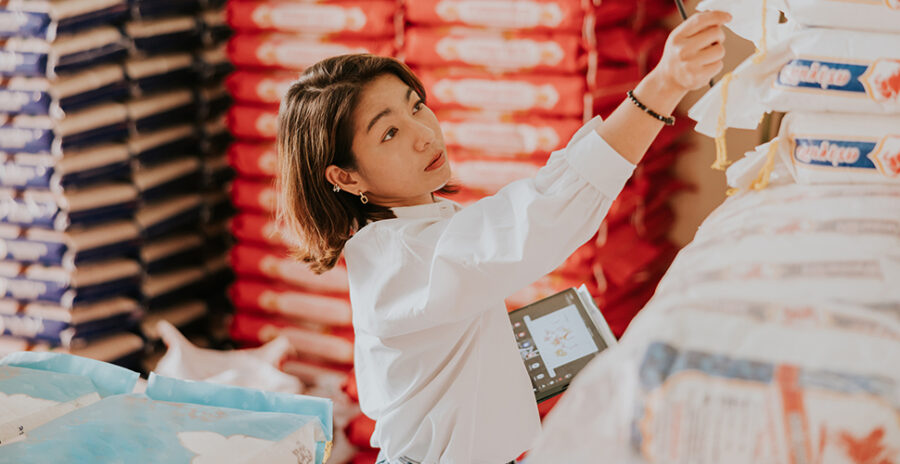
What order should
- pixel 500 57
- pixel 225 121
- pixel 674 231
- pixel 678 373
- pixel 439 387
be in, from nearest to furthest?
pixel 678 373 < pixel 439 387 < pixel 500 57 < pixel 674 231 < pixel 225 121

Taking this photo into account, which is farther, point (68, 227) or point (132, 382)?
point (68, 227)

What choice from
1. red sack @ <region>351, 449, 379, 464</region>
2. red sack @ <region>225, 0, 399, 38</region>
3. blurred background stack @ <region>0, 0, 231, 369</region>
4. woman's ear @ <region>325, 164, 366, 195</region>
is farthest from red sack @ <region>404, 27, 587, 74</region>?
red sack @ <region>351, 449, 379, 464</region>

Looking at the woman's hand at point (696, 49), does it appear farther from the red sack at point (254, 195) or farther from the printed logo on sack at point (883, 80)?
the red sack at point (254, 195)

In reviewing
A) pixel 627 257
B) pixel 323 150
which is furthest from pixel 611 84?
pixel 323 150

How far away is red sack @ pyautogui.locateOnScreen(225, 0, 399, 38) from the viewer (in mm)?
2672

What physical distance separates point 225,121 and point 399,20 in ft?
2.80

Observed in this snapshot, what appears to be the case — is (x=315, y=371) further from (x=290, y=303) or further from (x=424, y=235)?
(x=424, y=235)

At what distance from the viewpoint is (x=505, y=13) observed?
2426mm

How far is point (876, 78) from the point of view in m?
1.04

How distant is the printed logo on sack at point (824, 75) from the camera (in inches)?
41.6

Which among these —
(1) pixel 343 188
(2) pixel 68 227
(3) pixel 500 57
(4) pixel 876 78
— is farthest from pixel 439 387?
(2) pixel 68 227

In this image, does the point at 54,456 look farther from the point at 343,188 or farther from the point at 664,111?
the point at 664,111

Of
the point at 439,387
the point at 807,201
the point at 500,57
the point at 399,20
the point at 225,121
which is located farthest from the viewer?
the point at 225,121

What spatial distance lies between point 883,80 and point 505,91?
1.52 m
